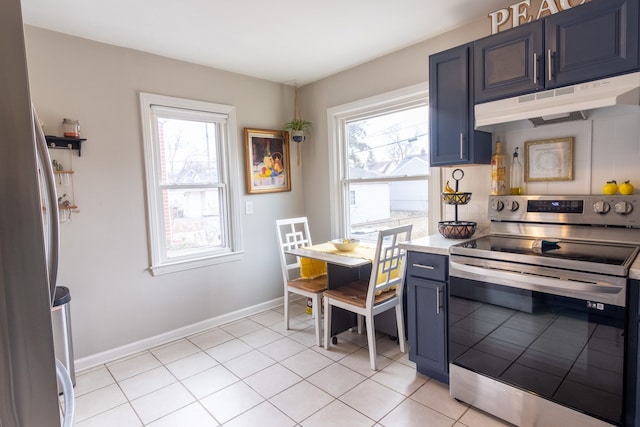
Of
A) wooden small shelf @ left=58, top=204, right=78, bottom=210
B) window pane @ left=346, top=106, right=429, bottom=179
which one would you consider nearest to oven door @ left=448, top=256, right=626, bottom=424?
window pane @ left=346, top=106, right=429, bottom=179

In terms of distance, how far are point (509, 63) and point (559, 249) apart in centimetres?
113

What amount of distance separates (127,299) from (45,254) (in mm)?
2380

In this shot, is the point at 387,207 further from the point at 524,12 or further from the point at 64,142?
the point at 64,142

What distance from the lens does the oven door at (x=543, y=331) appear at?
154 cm

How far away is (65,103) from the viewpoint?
255cm

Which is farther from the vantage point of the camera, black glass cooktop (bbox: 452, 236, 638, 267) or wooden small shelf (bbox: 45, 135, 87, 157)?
wooden small shelf (bbox: 45, 135, 87, 157)

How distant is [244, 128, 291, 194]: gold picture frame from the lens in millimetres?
3615

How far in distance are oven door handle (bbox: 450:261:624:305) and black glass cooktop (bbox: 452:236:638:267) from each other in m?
0.10

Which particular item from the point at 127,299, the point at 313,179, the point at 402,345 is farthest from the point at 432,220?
the point at 127,299

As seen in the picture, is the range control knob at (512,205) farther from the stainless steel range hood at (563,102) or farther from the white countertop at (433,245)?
the stainless steel range hood at (563,102)

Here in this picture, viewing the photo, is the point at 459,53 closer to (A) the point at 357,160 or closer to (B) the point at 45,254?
(A) the point at 357,160

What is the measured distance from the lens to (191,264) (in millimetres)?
3234

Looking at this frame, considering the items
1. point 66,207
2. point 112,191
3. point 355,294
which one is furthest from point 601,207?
point 66,207

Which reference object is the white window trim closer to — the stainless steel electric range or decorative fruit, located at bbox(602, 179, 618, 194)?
the stainless steel electric range
